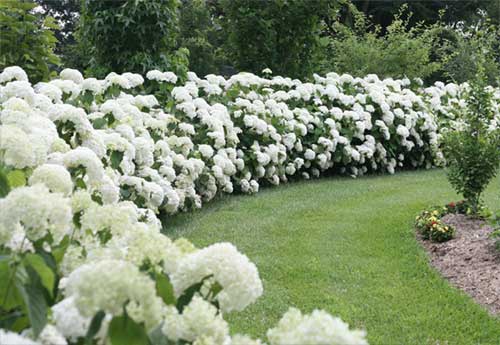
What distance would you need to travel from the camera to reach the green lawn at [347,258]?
12.8 feet

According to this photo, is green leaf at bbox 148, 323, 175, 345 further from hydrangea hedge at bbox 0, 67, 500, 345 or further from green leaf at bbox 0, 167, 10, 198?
green leaf at bbox 0, 167, 10, 198

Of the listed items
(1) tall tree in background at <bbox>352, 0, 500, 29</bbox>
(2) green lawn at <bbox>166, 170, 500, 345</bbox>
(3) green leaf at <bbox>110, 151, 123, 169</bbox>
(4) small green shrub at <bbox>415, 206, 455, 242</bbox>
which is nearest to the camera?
(2) green lawn at <bbox>166, 170, 500, 345</bbox>

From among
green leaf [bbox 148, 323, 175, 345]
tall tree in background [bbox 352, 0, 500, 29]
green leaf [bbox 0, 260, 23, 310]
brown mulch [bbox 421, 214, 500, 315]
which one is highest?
tall tree in background [bbox 352, 0, 500, 29]

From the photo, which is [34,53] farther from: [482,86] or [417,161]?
[417,161]

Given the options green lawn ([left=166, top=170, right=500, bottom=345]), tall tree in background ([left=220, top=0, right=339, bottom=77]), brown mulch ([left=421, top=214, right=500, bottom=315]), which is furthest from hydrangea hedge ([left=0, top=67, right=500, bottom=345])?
brown mulch ([left=421, top=214, right=500, bottom=315])

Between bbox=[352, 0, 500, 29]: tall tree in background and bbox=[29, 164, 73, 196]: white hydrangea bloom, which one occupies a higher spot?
bbox=[352, 0, 500, 29]: tall tree in background

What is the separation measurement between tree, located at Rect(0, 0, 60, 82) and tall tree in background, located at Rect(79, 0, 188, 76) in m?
1.70

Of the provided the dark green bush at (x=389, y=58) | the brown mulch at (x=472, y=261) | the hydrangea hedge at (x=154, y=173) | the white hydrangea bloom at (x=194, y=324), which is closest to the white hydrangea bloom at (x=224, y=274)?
the hydrangea hedge at (x=154, y=173)

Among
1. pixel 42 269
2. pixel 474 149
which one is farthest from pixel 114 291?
pixel 474 149

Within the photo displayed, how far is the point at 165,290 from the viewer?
141cm

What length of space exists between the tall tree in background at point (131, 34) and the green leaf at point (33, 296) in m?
6.80

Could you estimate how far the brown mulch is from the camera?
4.50 m

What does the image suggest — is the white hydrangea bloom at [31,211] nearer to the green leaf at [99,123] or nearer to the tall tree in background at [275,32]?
the green leaf at [99,123]

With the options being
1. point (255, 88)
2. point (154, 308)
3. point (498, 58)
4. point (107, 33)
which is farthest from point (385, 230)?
point (498, 58)
